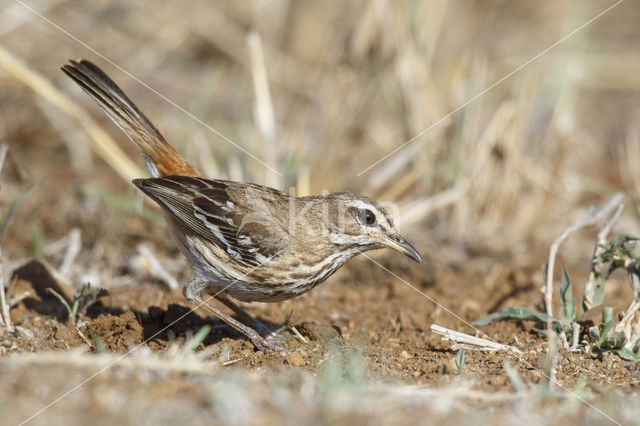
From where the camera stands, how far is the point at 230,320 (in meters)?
5.17

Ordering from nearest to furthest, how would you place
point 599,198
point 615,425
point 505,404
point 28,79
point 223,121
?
point 615,425
point 505,404
point 28,79
point 599,198
point 223,121

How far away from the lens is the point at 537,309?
584cm

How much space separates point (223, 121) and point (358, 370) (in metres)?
7.37

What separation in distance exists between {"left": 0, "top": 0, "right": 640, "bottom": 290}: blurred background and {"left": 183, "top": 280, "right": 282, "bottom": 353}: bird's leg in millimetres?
1555

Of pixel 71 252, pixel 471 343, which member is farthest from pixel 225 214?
pixel 471 343

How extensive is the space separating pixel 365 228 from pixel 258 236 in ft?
2.67

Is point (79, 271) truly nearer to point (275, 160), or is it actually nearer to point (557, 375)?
point (275, 160)

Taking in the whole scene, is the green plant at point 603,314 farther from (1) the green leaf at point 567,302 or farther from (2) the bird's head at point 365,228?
(2) the bird's head at point 365,228

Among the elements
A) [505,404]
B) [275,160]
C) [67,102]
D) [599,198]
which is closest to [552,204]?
A: [599,198]

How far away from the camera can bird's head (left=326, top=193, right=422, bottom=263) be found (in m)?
5.27

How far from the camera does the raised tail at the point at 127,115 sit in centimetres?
572

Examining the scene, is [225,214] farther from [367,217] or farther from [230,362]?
[230,362]

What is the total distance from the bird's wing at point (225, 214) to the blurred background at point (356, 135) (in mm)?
1275

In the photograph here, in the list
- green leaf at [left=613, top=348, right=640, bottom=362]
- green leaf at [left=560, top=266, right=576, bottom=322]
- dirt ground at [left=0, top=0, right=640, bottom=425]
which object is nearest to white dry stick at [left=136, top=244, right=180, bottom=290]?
dirt ground at [left=0, top=0, right=640, bottom=425]
